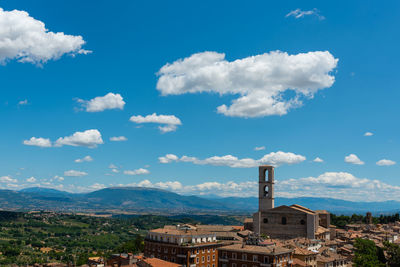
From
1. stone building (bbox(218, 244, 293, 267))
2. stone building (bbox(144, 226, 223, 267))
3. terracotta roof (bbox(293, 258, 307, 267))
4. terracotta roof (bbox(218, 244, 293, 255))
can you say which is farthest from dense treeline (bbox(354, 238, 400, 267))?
stone building (bbox(144, 226, 223, 267))

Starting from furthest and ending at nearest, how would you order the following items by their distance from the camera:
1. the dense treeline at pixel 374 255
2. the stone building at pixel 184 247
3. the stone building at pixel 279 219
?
the stone building at pixel 279 219 → the dense treeline at pixel 374 255 → the stone building at pixel 184 247

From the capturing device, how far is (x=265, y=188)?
440ft

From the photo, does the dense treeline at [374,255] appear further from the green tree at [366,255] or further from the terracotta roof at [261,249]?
the terracotta roof at [261,249]

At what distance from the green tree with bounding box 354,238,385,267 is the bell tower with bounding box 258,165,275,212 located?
29.7 metres

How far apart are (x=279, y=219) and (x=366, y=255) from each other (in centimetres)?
3278

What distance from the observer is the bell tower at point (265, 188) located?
432 ft

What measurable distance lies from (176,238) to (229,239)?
2138 cm

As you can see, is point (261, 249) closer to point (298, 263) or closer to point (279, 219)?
point (298, 263)

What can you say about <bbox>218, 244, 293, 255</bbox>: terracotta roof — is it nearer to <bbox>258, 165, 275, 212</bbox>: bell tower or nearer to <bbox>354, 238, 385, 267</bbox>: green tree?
<bbox>354, 238, 385, 267</bbox>: green tree

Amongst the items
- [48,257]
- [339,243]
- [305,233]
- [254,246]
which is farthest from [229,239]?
[48,257]

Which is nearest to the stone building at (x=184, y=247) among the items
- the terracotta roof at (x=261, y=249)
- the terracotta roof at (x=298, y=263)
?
the terracotta roof at (x=261, y=249)

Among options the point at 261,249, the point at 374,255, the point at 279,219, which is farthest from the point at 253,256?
the point at 279,219

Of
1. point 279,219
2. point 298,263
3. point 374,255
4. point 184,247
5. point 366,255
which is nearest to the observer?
point 298,263

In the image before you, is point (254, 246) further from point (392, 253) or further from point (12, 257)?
point (12, 257)
